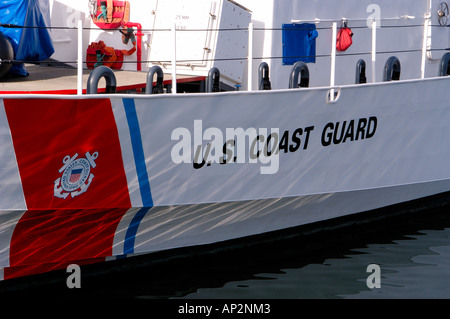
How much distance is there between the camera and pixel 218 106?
18.6ft

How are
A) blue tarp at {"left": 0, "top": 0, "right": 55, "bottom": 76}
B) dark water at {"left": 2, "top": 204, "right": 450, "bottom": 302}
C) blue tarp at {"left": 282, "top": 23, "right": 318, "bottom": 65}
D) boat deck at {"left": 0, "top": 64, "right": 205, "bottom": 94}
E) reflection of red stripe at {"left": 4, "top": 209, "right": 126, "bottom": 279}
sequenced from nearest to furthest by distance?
reflection of red stripe at {"left": 4, "top": 209, "right": 126, "bottom": 279}
boat deck at {"left": 0, "top": 64, "right": 205, "bottom": 94}
dark water at {"left": 2, "top": 204, "right": 450, "bottom": 302}
blue tarp at {"left": 0, "top": 0, "right": 55, "bottom": 76}
blue tarp at {"left": 282, "top": 23, "right": 318, "bottom": 65}

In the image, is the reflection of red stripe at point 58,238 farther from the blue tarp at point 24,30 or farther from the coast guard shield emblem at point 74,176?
the blue tarp at point 24,30

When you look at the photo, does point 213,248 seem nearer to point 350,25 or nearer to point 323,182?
point 323,182

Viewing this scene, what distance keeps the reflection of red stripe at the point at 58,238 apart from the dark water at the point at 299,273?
0.53 m

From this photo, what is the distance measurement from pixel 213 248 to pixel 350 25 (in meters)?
3.20

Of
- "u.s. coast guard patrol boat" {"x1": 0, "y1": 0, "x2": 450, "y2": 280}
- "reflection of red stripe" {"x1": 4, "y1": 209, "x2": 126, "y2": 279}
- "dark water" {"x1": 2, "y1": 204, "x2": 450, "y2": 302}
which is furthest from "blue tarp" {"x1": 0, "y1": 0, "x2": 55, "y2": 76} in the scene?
"dark water" {"x1": 2, "y1": 204, "x2": 450, "y2": 302}

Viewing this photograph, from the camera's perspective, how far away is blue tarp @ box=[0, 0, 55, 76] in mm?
6496

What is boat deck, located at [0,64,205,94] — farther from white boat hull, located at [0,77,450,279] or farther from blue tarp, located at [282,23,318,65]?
blue tarp, located at [282,23,318,65]

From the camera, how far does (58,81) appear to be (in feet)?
21.6

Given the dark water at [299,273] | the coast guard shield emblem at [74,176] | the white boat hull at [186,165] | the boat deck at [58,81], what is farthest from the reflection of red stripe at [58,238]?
the boat deck at [58,81]

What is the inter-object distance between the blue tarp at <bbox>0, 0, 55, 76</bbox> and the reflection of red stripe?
1.90m

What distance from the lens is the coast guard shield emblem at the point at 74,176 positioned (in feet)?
16.8

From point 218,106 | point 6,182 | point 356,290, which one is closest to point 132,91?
point 218,106

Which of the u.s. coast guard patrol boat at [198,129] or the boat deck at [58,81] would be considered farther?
the boat deck at [58,81]
